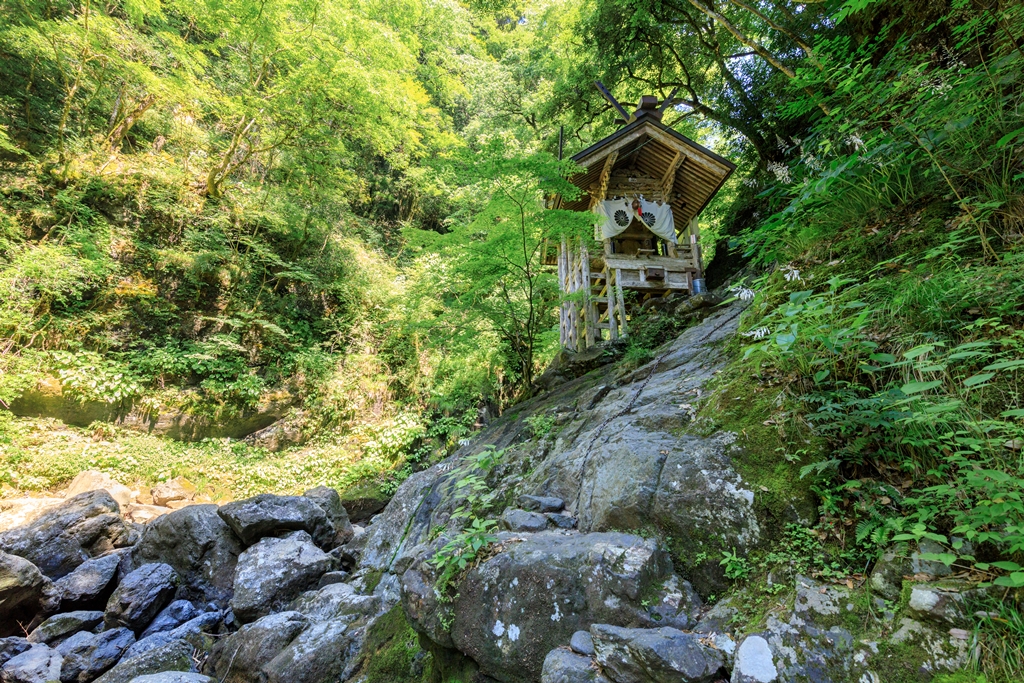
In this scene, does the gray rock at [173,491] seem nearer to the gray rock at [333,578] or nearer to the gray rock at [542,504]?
the gray rock at [333,578]

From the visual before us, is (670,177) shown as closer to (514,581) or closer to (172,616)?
(514,581)

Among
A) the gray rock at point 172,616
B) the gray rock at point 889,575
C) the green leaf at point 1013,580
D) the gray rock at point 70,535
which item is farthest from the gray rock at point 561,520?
the gray rock at point 70,535

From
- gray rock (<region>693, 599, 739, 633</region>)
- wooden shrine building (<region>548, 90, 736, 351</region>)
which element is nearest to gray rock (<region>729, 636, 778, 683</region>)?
gray rock (<region>693, 599, 739, 633</region>)

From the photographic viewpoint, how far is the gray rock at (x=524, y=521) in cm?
328

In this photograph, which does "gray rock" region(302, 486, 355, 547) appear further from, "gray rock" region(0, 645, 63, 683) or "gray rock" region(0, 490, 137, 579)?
"gray rock" region(0, 645, 63, 683)

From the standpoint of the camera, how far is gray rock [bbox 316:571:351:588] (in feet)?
18.8

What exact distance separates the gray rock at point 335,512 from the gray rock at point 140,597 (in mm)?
2140

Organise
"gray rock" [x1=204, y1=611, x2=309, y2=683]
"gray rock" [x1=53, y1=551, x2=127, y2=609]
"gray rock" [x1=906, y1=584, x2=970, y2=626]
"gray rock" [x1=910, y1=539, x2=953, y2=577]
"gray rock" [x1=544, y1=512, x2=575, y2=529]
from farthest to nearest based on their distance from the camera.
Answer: "gray rock" [x1=53, y1=551, x2=127, y2=609] → "gray rock" [x1=204, y1=611, x2=309, y2=683] → "gray rock" [x1=544, y1=512, x2=575, y2=529] → "gray rock" [x1=910, y1=539, x2=953, y2=577] → "gray rock" [x1=906, y1=584, x2=970, y2=626]

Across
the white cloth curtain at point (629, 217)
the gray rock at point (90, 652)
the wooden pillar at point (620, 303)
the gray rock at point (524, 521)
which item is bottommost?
the gray rock at point (90, 652)

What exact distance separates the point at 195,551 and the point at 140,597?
848 mm

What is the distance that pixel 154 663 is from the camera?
4.30 m

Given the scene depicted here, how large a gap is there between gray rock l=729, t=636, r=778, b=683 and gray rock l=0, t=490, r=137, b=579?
903 centimetres

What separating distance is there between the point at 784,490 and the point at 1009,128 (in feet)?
8.62

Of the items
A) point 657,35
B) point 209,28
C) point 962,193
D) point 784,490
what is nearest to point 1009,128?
point 962,193
